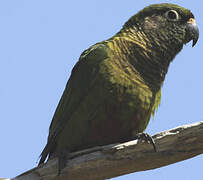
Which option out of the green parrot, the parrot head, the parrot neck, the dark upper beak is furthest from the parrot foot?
the dark upper beak

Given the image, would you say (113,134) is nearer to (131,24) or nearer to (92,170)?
(92,170)

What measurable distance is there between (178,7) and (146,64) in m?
1.47

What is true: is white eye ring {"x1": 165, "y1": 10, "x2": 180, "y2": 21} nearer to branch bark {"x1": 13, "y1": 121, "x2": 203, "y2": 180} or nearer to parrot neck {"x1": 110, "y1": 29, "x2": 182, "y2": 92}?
parrot neck {"x1": 110, "y1": 29, "x2": 182, "y2": 92}

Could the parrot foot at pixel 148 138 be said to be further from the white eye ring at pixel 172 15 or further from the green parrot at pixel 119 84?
the white eye ring at pixel 172 15

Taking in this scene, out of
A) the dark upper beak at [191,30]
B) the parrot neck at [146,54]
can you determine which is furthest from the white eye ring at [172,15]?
the parrot neck at [146,54]

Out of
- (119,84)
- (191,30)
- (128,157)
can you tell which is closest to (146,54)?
(119,84)

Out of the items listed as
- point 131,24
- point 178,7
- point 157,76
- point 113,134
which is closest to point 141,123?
point 113,134

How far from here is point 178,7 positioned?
6230 mm

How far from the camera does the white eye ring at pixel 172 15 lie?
6.14 m

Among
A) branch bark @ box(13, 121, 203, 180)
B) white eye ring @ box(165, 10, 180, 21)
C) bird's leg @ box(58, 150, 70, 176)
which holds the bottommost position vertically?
branch bark @ box(13, 121, 203, 180)

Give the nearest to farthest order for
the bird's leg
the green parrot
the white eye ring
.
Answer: the bird's leg → the green parrot → the white eye ring

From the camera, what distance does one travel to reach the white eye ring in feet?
20.1

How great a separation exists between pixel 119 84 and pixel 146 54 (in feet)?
2.76

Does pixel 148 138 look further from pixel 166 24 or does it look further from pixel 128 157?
pixel 166 24
